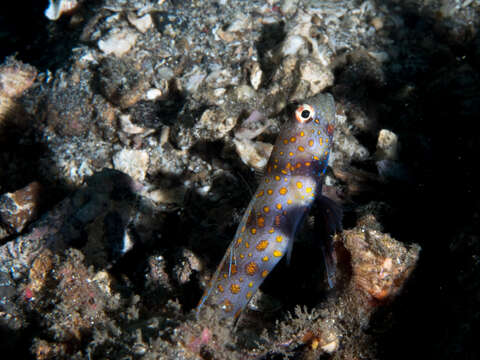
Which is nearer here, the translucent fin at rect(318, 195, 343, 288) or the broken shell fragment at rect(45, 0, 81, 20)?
the translucent fin at rect(318, 195, 343, 288)

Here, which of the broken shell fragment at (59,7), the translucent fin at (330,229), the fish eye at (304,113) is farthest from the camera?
the broken shell fragment at (59,7)

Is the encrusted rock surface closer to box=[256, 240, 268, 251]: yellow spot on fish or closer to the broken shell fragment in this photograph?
the broken shell fragment

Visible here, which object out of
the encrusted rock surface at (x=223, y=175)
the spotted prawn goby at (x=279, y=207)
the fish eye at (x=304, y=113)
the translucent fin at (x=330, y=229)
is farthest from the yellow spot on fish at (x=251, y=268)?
the fish eye at (x=304, y=113)

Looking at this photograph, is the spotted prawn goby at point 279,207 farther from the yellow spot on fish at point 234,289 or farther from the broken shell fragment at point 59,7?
the broken shell fragment at point 59,7

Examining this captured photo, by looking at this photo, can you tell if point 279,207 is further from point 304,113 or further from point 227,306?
point 227,306

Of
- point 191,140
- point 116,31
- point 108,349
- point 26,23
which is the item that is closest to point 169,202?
point 191,140

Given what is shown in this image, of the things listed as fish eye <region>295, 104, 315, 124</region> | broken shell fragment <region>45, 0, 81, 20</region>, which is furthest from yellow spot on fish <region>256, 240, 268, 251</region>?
broken shell fragment <region>45, 0, 81, 20</region>

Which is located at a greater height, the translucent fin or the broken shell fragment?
the translucent fin

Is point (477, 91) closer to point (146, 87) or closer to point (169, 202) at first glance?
point (169, 202)

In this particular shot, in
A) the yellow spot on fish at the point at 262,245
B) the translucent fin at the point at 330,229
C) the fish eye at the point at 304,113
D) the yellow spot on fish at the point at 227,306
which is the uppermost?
the fish eye at the point at 304,113
